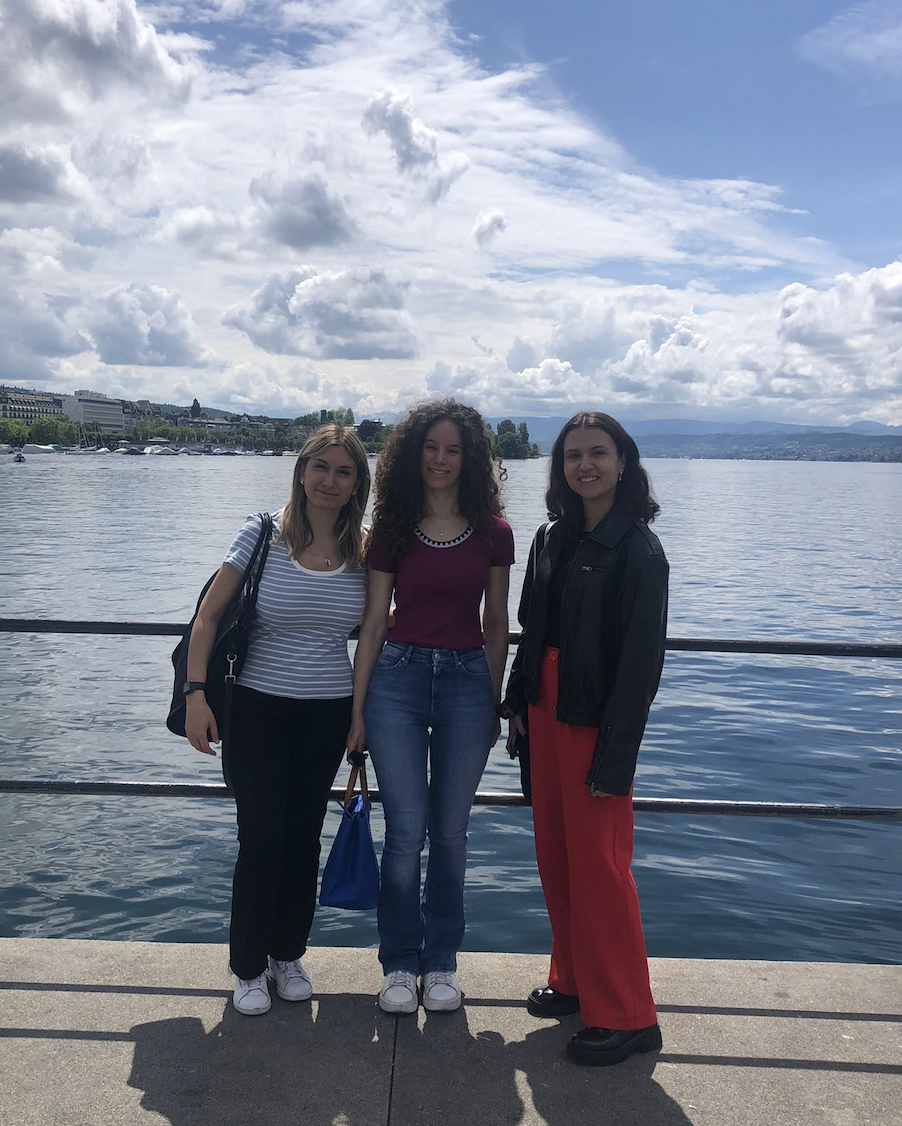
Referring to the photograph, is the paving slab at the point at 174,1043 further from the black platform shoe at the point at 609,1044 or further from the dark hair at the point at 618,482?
the dark hair at the point at 618,482

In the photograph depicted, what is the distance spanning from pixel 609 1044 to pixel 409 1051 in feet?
2.04

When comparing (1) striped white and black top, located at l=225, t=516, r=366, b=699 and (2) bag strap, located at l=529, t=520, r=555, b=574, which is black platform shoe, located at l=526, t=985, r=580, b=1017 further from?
(2) bag strap, located at l=529, t=520, r=555, b=574

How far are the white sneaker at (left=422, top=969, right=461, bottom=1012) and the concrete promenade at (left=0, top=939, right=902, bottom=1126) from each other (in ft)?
0.20

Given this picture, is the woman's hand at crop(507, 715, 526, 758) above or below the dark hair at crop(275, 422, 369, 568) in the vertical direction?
below

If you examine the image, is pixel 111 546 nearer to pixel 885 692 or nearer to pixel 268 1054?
pixel 885 692

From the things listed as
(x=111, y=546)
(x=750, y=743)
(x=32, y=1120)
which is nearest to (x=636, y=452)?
(x=32, y=1120)

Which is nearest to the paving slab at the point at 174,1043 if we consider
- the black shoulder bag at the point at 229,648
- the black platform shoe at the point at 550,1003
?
the black platform shoe at the point at 550,1003

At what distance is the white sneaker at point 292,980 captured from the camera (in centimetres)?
350

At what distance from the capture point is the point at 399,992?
135 inches

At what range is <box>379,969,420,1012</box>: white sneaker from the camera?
341cm

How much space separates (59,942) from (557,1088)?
6.47ft

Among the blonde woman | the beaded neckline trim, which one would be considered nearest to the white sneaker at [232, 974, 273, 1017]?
the blonde woman

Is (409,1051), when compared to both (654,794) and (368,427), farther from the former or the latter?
(654,794)

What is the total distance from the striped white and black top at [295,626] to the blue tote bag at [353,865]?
37cm
